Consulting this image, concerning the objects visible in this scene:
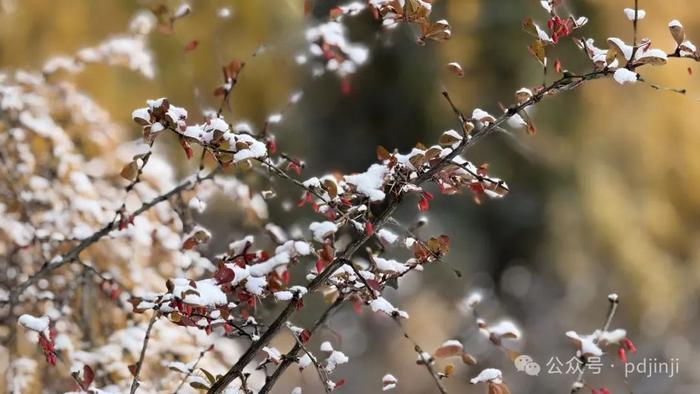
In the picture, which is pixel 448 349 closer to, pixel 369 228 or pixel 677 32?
pixel 369 228

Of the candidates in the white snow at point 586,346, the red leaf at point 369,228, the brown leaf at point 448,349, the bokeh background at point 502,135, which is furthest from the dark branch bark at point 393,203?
the bokeh background at point 502,135

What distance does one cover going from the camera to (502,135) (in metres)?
4.99

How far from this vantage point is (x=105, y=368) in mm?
1911

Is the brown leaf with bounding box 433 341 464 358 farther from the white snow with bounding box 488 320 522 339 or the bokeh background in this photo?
the bokeh background

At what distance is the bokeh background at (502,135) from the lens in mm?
3803

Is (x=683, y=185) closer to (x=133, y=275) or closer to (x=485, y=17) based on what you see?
(x=485, y=17)

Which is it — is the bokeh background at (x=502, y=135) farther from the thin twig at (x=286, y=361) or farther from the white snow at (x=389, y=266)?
the white snow at (x=389, y=266)

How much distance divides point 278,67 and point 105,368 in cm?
269

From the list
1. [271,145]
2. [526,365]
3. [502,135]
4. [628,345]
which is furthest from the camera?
[502,135]

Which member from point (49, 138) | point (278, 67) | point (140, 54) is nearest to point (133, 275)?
point (49, 138)

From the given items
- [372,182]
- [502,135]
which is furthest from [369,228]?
[502,135]

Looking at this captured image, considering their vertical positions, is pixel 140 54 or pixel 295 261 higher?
pixel 140 54

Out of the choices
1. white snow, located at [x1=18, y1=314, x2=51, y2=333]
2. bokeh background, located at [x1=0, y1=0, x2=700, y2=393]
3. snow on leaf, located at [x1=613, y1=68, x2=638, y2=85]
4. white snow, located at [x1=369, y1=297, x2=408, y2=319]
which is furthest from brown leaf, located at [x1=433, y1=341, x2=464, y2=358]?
bokeh background, located at [x1=0, y1=0, x2=700, y2=393]

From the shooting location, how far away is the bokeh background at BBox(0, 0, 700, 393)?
3.80 meters
